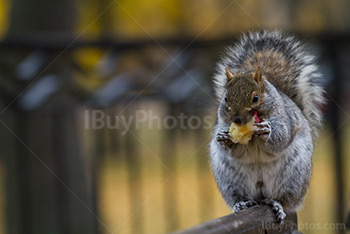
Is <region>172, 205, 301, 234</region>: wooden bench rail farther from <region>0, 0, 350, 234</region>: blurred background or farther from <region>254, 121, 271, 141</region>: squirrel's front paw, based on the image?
<region>0, 0, 350, 234</region>: blurred background

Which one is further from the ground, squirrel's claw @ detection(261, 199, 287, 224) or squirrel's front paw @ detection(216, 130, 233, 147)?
squirrel's front paw @ detection(216, 130, 233, 147)

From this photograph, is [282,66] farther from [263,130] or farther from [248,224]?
[248,224]

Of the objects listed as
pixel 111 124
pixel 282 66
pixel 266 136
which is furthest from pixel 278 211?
pixel 111 124

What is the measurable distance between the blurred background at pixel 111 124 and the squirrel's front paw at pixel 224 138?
A: 0.58 m

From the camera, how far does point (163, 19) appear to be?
645cm

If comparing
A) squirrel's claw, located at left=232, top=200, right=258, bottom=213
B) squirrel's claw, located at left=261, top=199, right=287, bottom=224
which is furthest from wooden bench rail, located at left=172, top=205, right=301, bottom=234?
squirrel's claw, located at left=232, top=200, right=258, bottom=213

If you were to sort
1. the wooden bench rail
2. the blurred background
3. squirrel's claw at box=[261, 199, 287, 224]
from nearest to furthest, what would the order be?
the wooden bench rail < squirrel's claw at box=[261, 199, 287, 224] < the blurred background

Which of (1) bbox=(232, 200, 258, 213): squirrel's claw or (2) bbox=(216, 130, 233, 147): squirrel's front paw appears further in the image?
(1) bbox=(232, 200, 258, 213): squirrel's claw

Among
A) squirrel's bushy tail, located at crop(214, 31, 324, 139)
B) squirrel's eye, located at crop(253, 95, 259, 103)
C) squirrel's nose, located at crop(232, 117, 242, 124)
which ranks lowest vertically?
squirrel's nose, located at crop(232, 117, 242, 124)

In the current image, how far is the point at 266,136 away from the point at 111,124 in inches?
68.1

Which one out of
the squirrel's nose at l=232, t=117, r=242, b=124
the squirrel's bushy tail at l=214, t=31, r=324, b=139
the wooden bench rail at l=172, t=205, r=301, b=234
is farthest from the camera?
the squirrel's bushy tail at l=214, t=31, r=324, b=139

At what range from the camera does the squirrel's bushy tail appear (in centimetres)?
232

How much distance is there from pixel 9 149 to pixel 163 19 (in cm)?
339

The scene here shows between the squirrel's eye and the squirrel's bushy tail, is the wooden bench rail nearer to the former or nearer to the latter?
the squirrel's eye
